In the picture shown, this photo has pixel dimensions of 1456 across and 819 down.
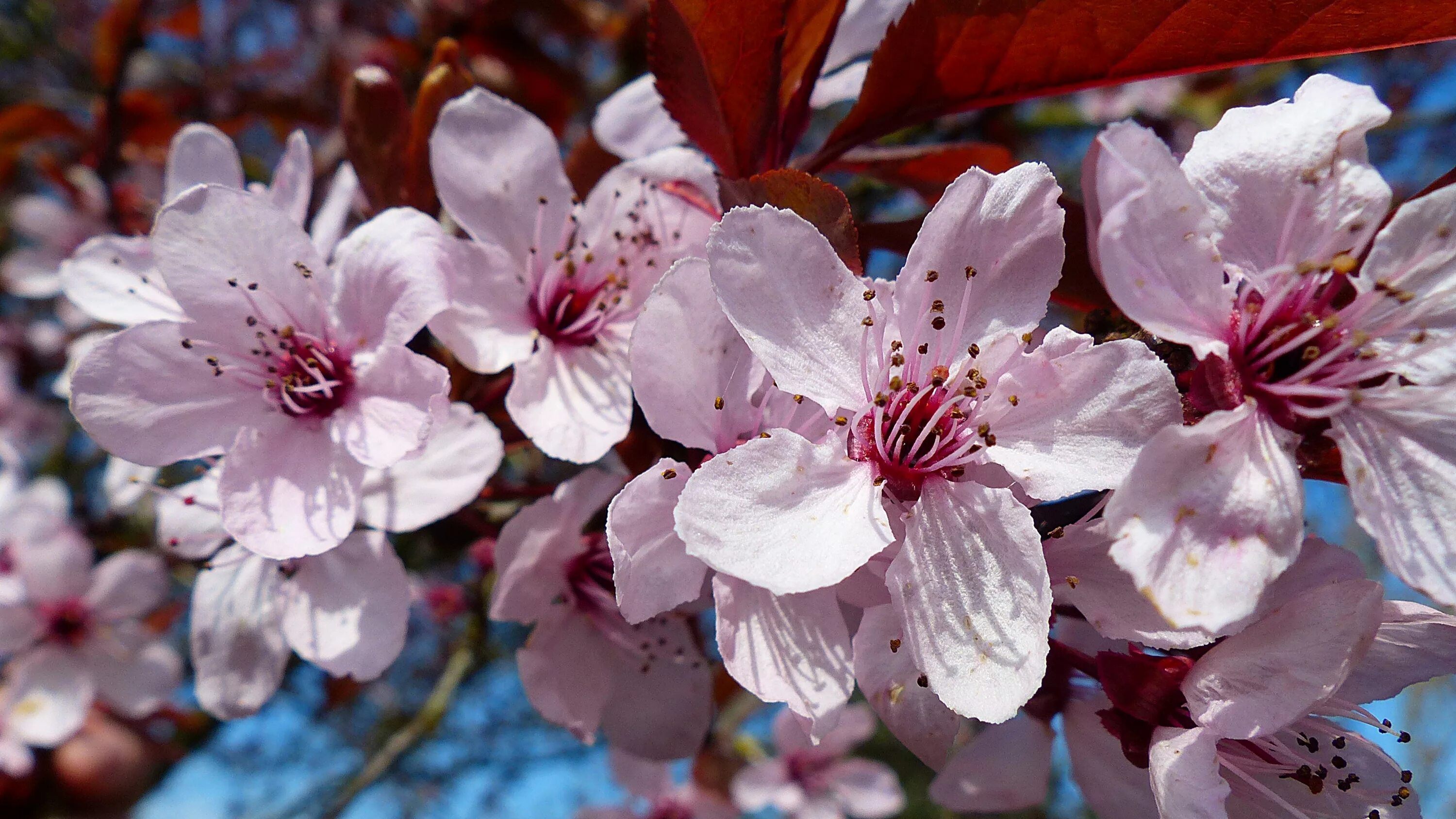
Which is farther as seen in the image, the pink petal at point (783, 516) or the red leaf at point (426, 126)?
the red leaf at point (426, 126)

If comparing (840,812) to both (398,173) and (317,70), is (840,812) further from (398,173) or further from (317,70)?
(317,70)

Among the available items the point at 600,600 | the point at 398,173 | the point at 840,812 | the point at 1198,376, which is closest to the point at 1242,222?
the point at 1198,376

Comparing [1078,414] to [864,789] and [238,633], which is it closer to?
[238,633]

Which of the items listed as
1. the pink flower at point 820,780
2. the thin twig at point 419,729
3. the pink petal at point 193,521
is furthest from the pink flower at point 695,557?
the pink flower at point 820,780

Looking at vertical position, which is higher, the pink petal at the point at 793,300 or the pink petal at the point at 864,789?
the pink petal at the point at 793,300

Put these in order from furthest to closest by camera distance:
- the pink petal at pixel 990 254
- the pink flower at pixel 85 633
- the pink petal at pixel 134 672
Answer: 1. the pink petal at pixel 134 672
2. the pink flower at pixel 85 633
3. the pink petal at pixel 990 254

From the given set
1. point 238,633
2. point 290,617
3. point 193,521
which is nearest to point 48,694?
point 193,521

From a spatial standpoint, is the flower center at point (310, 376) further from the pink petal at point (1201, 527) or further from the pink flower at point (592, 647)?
the pink petal at point (1201, 527)
